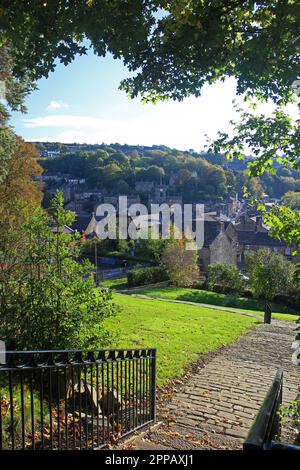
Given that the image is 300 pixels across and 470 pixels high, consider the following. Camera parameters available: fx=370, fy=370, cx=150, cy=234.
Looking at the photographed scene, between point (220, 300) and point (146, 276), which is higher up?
point (146, 276)

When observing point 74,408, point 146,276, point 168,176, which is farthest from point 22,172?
point 168,176

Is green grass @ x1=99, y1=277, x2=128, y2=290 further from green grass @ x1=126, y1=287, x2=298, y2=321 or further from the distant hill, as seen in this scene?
the distant hill

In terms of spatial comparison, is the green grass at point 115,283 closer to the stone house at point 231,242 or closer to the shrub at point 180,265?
the shrub at point 180,265

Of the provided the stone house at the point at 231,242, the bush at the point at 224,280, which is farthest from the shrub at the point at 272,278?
the stone house at the point at 231,242

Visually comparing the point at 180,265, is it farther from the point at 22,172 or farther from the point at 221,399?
the point at 221,399

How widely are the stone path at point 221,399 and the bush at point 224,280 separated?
788 inches

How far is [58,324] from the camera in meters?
5.61

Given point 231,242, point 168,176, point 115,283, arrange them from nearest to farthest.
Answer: point 115,283 → point 231,242 → point 168,176

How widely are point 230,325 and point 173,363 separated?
659cm

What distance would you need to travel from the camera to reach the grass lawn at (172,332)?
896 cm

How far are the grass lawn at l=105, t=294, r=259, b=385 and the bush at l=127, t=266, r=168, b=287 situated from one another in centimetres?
1605

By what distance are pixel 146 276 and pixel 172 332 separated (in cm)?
2189

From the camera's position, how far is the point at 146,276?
33875mm

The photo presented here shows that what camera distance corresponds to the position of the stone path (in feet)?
16.6
